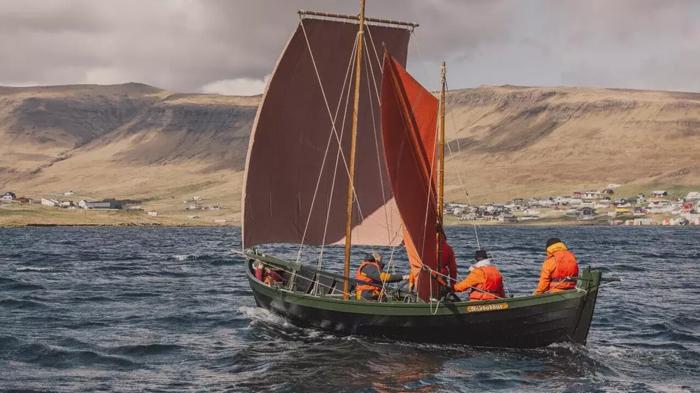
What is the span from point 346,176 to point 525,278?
72.5 ft

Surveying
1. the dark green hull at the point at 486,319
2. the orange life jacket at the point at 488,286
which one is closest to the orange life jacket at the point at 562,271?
the dark green hull at the point at 486,319

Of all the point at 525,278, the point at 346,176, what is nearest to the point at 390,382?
the point at 346,176

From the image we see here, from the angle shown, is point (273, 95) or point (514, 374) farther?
point (273, 95)

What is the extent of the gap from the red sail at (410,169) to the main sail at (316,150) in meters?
6.24

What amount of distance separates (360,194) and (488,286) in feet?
33.7

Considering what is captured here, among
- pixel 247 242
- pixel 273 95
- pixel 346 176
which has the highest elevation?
pixel 273 95

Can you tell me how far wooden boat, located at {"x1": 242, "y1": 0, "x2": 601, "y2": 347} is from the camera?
2395 centimetres

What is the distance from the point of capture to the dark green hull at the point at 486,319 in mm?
23250

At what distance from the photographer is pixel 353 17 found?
3112 centimetres

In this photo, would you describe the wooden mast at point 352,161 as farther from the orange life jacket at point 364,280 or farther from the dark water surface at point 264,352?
the dark water surface at point 264,352

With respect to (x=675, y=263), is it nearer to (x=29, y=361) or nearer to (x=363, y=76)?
(x=363, y=76)

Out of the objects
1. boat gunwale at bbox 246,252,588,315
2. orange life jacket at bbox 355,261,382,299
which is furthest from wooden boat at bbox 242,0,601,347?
orange life jacket at bbox 355,261,382,299

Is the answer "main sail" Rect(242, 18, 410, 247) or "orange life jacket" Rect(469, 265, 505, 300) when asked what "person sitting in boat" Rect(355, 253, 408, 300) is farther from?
"main sail" Rect(242, 18, 410, 247)

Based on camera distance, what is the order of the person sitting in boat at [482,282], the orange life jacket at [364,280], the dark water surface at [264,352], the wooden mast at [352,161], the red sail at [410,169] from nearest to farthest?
the dark water surface at [264,352], the person sitting in boat at [482,282], the red sail at [410,169], the orange life jacket at [364,280], the wooden mast at [352,161]
